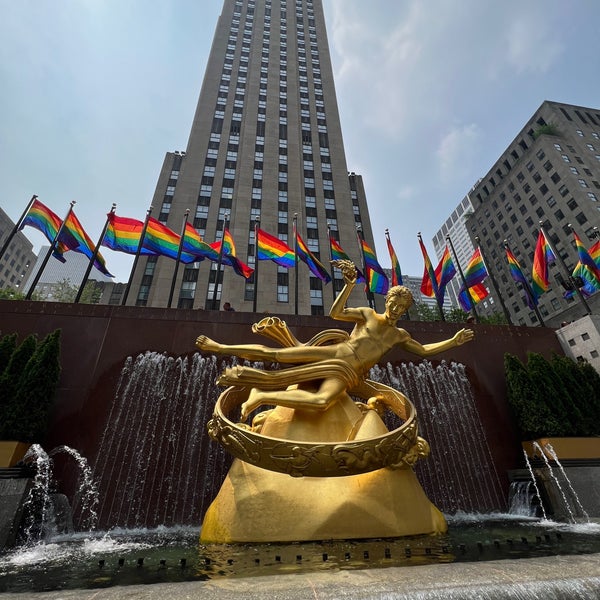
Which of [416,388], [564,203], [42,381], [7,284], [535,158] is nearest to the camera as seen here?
[42,381]

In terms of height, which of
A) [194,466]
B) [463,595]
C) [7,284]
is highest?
[7,284]

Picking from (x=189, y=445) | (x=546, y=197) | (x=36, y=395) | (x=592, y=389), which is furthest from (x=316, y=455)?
(x=546, y=197)

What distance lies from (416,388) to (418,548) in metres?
8.18

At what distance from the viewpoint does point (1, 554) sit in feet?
22.3

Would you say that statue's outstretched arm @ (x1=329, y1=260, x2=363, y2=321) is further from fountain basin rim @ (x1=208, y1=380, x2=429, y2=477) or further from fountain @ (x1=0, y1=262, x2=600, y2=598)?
fountain @ (x1=0, y1=262, x2=600, y2=598)

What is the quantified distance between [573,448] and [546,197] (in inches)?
2078

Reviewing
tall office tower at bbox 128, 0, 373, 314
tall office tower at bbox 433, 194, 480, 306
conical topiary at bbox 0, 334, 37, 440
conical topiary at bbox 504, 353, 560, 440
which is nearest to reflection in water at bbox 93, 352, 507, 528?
conical topiary at bbox 504, 353, 560, 440

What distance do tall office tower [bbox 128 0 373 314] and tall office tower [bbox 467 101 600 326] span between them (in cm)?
2557

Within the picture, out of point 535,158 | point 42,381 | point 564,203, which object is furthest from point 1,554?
point 535,158

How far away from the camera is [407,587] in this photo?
2564mm

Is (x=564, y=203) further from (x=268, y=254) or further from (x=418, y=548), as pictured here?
(x=418, y=548)

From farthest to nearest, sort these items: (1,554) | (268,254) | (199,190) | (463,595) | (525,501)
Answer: (199,190), (268,254), (525,501), (1,554), (463,595)

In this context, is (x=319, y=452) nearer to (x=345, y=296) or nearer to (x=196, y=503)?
(x=345, y=296)

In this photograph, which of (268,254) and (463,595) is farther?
(268,254)
